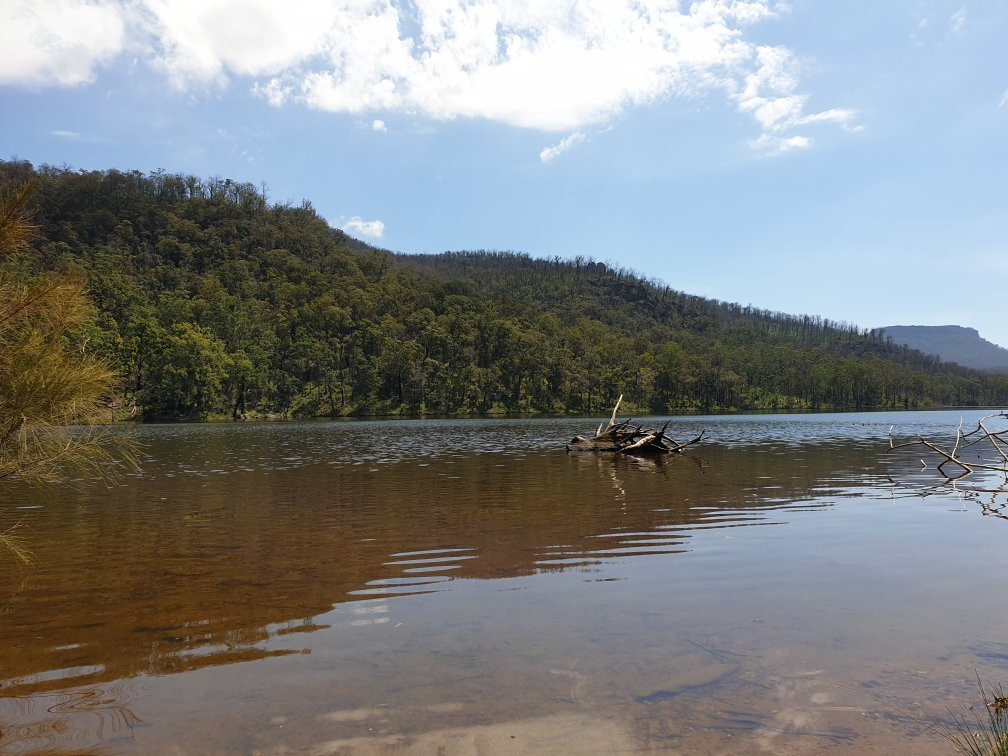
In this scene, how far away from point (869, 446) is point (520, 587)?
3781 centimetres

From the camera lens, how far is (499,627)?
7.23 m

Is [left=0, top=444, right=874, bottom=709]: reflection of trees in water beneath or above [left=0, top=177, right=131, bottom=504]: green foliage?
beneath

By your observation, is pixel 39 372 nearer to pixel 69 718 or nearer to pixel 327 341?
pixel 69 718

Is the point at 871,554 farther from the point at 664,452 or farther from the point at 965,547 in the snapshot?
the point at 664,452

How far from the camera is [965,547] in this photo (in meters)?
11.5

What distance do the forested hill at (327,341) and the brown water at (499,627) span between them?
9441cm

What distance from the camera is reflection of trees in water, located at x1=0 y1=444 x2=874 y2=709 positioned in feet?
23.2

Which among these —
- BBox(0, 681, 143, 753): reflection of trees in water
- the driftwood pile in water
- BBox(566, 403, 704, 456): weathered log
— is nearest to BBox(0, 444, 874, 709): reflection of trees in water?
BBox(0, 681, 143, 753): reflection of trees in water

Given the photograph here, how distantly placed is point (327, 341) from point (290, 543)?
134002 millimetres

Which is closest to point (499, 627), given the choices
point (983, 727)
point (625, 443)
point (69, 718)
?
point (69, 718)

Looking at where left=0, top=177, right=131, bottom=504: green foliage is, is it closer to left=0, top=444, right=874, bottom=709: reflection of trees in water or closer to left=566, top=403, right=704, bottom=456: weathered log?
left=0, top=444, right=874, bottom=709: reflection of trees in water

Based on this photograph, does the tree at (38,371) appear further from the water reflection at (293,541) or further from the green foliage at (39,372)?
the water reflection at (293,541)

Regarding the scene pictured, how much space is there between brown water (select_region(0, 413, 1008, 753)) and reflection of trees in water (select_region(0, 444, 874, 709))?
0.22 feet

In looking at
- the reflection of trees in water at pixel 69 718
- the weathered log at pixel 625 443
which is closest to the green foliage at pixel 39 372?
the reflection of trees in water at pixel 69 718
